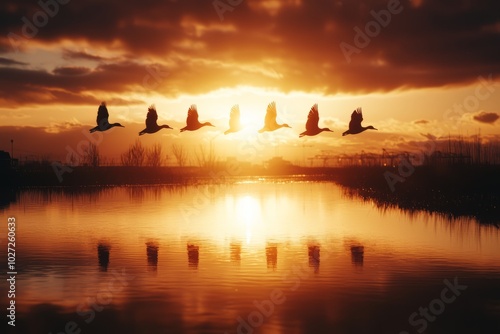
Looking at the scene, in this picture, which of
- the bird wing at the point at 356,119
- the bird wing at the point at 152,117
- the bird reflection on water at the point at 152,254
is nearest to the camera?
the bird reflection on water at the point at 152,254

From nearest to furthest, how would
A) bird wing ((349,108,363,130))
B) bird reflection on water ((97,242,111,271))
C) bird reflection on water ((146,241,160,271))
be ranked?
bird reflection on water ((146,241,160,271)) → bird reflection on water ((97,242,111,271)) → bird wing ((349,108,363,130))

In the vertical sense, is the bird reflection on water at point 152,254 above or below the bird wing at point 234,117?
below

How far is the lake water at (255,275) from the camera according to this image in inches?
687

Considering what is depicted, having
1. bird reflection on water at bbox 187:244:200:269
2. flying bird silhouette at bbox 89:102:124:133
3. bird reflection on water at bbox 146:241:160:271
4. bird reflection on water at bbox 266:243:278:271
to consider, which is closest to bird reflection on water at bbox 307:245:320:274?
bird reflection on water at bbox 266:243:278:271

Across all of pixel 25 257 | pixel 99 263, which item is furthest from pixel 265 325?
pixel 25 257

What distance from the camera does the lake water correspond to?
57.2 ft

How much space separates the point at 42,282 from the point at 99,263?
419 centimetres

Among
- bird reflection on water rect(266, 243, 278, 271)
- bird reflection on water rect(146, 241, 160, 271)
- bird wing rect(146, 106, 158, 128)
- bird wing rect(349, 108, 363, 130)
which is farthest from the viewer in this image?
bird wing rect(146, 106, 158, 128)

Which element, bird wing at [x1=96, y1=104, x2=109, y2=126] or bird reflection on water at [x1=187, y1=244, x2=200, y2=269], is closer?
bird reflection on water at [x1=187, y1=244, x2=200, y2=269]

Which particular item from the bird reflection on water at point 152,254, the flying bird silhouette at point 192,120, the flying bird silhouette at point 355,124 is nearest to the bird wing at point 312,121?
the flying bird silhouette at point 355,124

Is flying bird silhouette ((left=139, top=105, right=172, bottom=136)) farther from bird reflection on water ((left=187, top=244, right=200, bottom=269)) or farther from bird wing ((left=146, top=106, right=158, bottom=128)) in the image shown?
bird reflection on water ((left=187, top=244, right=200, bottom=269))

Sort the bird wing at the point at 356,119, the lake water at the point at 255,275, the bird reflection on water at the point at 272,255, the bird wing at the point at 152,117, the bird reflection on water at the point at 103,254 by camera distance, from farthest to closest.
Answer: the bird wing at the point at 152,117 < the bird wing at the point at 356,119 < the bird reflection on water at the point at 103,254 < the bird reflection on water at the point at 272,255 < the lake water at the point at 255,275

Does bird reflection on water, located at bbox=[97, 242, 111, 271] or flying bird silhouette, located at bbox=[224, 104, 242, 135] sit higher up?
flying bird silhouette, located at bbox=[224, 104, 242, 135]

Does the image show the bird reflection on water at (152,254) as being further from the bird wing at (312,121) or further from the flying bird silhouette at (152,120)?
the bird wing at (312,121)
